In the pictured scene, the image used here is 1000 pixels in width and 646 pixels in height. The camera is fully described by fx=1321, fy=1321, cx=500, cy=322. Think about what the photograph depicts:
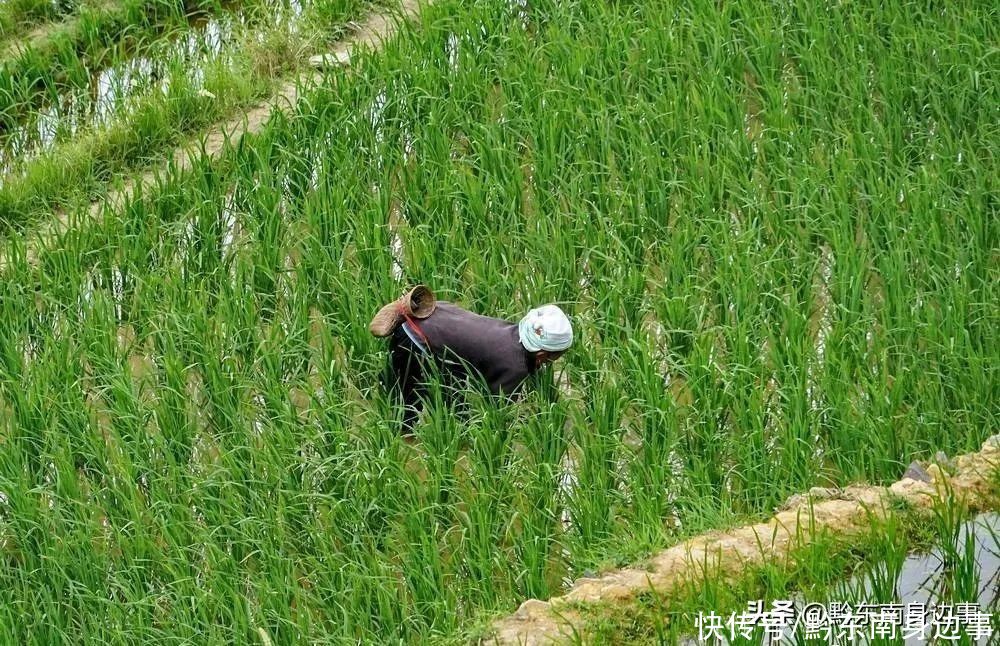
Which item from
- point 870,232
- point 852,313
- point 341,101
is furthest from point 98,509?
point 870,232

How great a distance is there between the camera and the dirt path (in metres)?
5.09

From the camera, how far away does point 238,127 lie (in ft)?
18.8

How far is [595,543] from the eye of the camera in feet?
12.3

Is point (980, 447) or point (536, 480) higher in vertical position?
point (536, 480)

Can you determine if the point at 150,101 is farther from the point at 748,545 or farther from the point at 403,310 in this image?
the point at 748,545

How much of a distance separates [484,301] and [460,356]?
1.25 ft

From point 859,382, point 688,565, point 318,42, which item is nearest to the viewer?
point 688,565

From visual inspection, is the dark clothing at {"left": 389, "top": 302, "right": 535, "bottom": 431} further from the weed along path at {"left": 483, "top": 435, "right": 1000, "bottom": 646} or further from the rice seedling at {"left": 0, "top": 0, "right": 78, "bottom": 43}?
the rice seedling at {"left": 0, "top": 0, "right": 78, "bottom": 43}

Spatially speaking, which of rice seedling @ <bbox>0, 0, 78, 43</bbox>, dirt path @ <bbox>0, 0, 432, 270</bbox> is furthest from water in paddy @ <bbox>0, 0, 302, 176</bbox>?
rice seedling @ <bbox>0, 0, 78, 43</bbox>

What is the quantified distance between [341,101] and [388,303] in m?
1.25

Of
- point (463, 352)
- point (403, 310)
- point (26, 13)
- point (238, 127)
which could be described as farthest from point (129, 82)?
point (463, 352)

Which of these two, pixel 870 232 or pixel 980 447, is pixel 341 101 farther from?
pixel 980 447

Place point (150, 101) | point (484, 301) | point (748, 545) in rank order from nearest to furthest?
point (748, 545), point (484, 301), point (150, 101)

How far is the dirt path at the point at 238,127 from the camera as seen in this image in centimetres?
509
